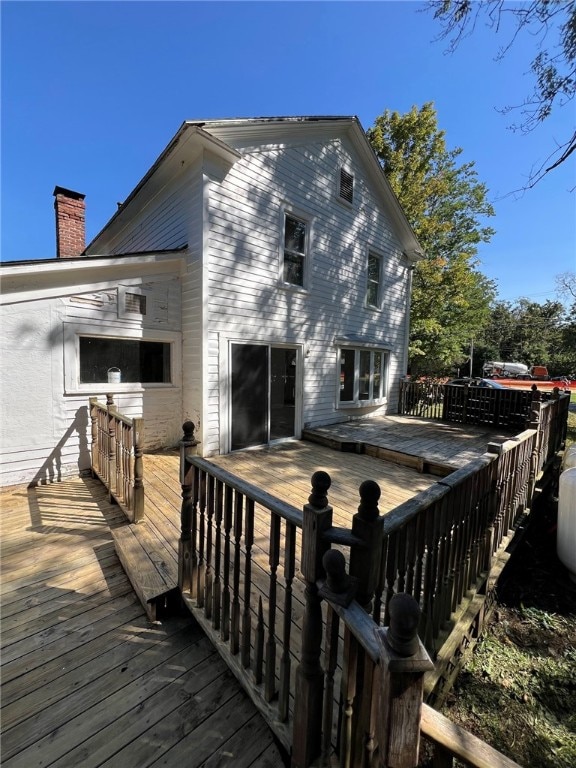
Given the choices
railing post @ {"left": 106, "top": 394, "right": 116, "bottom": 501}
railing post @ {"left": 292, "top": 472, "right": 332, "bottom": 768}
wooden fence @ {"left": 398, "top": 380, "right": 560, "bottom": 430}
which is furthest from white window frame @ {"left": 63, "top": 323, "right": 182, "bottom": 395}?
wooden fence @ {"left": 398, "top": 380, "right": 560, "bottom": 430}

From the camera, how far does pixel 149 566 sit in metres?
2.62

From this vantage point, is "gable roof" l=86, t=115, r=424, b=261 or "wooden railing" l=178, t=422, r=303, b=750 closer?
"wooden railing" l=178, t=422, r=303, b=750

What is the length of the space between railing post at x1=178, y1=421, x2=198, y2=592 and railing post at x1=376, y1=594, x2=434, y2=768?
5.73 ft

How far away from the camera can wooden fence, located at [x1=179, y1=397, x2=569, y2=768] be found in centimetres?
112

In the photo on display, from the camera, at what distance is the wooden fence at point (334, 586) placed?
1115mm

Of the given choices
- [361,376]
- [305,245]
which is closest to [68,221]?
[305,245]

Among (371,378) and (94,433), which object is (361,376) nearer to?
(371,378)

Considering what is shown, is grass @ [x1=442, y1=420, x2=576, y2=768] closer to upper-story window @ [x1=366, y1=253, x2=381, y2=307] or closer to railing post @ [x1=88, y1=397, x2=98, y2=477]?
railing post @ [x1=88, y1=397, x2=98, y2=477]

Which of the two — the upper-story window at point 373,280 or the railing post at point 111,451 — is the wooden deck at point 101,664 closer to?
the railing post at point 111,451

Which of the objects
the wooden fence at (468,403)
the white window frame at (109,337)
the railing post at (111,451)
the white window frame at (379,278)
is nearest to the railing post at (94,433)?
the white window frame at (109,337)

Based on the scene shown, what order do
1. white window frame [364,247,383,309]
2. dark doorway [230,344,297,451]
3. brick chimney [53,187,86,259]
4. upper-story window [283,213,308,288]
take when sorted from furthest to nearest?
white window frame [364,247,383,309]
brick chimney [53,187,86,259]
upper-story window [283,213,308,288]
dark doorway [230,344,297,451]

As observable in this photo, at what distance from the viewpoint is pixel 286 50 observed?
7.38 m

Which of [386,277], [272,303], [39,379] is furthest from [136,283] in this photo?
[386,277]

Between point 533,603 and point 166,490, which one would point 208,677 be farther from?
point 533,603
